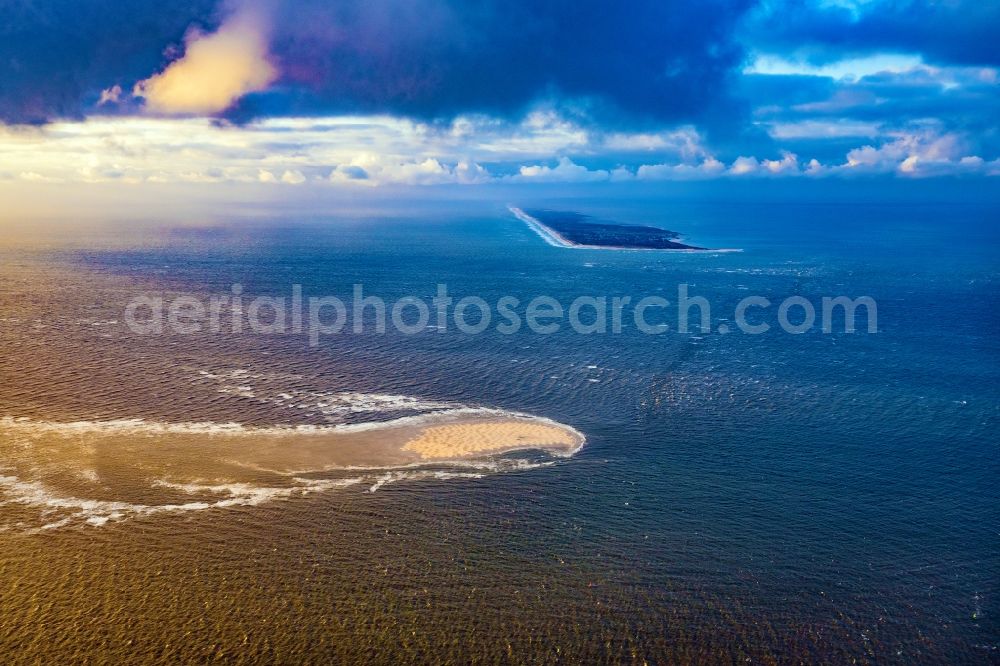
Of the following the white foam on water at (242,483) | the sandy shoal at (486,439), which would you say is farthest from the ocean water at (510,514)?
the sandy shoal at (486,439)

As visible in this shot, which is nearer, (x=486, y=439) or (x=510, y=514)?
(x=510, y=514)

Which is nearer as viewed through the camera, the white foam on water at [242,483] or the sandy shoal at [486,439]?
the white foam on water at [242,483]

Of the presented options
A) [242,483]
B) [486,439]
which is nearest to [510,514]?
[486,439]

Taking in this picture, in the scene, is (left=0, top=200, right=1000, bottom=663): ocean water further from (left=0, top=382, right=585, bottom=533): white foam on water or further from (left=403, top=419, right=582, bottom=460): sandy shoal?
(left=403, top=419, right=582, bottom=460): sandy shoal

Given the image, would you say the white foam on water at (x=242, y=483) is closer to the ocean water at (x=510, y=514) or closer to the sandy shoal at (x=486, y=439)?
the ocean water at (x=510, y=514)

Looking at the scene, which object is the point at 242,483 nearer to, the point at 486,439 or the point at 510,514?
the point at 510,514

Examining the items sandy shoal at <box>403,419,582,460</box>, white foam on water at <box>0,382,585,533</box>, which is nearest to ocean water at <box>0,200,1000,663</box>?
white foam on water at <box>0,382,585,533</box>

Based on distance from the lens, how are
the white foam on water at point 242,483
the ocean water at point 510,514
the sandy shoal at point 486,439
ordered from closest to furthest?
the ocean water at point 510,514 < the white foam on water at point 242,483 < the sandy shoal at point 486,439

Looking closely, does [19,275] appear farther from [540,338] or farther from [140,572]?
[140,572]

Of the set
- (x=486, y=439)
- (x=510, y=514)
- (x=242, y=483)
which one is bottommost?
(x=510, y=514)
